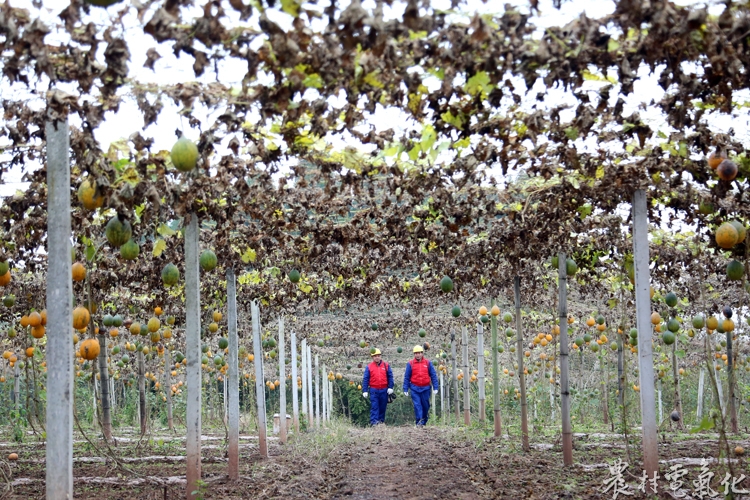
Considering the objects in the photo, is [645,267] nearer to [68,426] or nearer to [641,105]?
[641,105]

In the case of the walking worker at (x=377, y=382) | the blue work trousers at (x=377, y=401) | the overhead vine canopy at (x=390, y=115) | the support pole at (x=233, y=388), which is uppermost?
the overhead vine canopy at (x=390, y=115)

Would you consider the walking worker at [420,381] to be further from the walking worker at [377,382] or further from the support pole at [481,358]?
the support pole at [481,358]

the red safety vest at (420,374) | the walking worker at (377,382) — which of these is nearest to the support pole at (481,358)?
the red safety vest at (420,374)

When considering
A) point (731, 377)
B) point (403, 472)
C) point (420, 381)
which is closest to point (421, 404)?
point (420, 381)

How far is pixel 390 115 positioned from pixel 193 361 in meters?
2.67

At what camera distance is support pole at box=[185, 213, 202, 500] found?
18.9 ft

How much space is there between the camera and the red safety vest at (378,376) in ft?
54.6

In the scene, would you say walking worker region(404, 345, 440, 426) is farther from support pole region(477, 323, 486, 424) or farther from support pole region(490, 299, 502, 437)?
support pole region(490, 299, 502, 437)

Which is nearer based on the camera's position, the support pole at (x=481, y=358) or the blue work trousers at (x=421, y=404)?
the support pole at (x=481, y=358)

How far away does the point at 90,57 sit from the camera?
3.75 meters

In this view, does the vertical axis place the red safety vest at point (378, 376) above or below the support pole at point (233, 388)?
below

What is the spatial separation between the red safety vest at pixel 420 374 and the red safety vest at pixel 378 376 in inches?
46.2

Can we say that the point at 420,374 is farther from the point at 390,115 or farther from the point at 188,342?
the point at 390,115

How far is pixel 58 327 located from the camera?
13.1 feet
